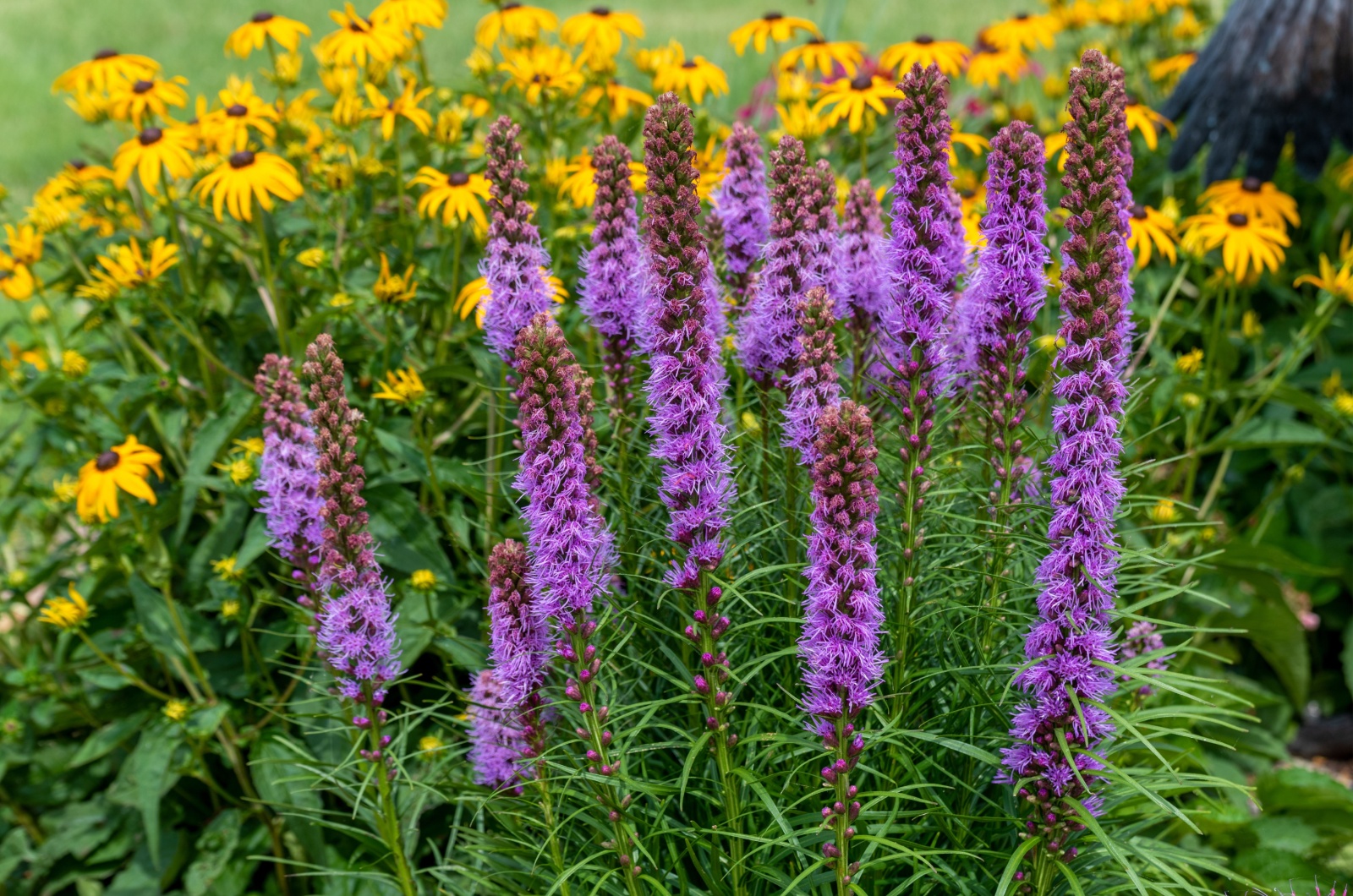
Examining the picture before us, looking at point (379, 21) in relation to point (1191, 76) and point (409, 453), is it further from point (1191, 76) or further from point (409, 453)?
point (1191, 76)

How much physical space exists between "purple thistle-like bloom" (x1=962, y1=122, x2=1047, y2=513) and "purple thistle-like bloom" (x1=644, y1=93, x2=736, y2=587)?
0.51 metres

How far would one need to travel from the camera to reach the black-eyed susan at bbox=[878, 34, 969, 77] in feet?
14.8

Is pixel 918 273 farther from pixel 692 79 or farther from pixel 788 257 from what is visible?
pixel 692 79

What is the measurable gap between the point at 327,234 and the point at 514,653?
2379 millimetres

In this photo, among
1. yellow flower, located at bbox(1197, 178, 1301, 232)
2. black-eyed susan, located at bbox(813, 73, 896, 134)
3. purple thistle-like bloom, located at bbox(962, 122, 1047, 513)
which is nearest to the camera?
purple thistle-like bloom, located at bbox(962, 122, 1047, 513)

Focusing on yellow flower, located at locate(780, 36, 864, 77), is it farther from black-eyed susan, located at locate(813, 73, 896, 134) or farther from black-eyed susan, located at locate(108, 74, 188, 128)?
black-eyed susan, located at locate(108, 74, 188, 128)

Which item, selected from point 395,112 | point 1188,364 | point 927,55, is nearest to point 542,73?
point 395,112

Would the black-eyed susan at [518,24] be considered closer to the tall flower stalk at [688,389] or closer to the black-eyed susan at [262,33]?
the black-eyed susan at [262,33]

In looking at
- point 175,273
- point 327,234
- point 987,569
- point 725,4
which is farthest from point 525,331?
point 725,4

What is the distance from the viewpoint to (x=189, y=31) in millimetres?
13133

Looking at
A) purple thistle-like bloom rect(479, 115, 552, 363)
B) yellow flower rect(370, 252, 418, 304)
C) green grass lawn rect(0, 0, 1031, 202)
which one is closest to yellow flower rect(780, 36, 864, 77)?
yellow flower rect(370, 252, 418, 304)

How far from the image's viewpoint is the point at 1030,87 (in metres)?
8.72

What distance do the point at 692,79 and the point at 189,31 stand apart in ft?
34.7

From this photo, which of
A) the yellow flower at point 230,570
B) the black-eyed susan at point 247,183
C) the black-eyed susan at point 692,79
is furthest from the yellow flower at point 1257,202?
the yellow flower at point 230,570
